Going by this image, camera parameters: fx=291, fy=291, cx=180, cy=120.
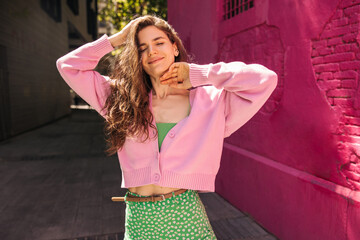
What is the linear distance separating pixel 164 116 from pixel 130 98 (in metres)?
0.22

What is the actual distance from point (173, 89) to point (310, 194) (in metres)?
1.76

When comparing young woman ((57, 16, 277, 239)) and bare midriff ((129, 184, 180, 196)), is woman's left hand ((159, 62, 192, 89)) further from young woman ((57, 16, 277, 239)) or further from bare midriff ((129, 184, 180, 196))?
bare midriff ((129, 184, 180, 196))

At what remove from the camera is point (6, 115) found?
30.3 feet

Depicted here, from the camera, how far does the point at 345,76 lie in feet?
7.75

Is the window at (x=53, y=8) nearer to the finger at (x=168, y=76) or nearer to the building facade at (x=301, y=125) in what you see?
the building facade at (x=301, y=125)

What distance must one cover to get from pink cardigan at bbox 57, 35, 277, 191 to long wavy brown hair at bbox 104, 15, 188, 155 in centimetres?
7

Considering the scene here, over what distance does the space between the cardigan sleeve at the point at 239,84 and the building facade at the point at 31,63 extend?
932cm

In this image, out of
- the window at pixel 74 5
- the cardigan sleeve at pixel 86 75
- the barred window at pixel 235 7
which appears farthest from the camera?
the window at pixel 74 5

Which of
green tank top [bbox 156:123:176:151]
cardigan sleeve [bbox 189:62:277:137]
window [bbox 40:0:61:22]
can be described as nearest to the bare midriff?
green tank top [bbox 156:123:176:151]

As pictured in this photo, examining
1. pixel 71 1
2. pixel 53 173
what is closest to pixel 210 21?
pixel 53 173

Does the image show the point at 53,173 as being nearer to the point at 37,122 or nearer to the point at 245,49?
the point at 245,49

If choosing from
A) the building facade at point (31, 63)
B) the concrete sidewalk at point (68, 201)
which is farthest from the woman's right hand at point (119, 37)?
the building facade at point (31, 63)

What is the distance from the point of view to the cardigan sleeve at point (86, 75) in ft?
5.62

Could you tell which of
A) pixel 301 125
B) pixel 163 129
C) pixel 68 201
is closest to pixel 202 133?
pixel 163 129
